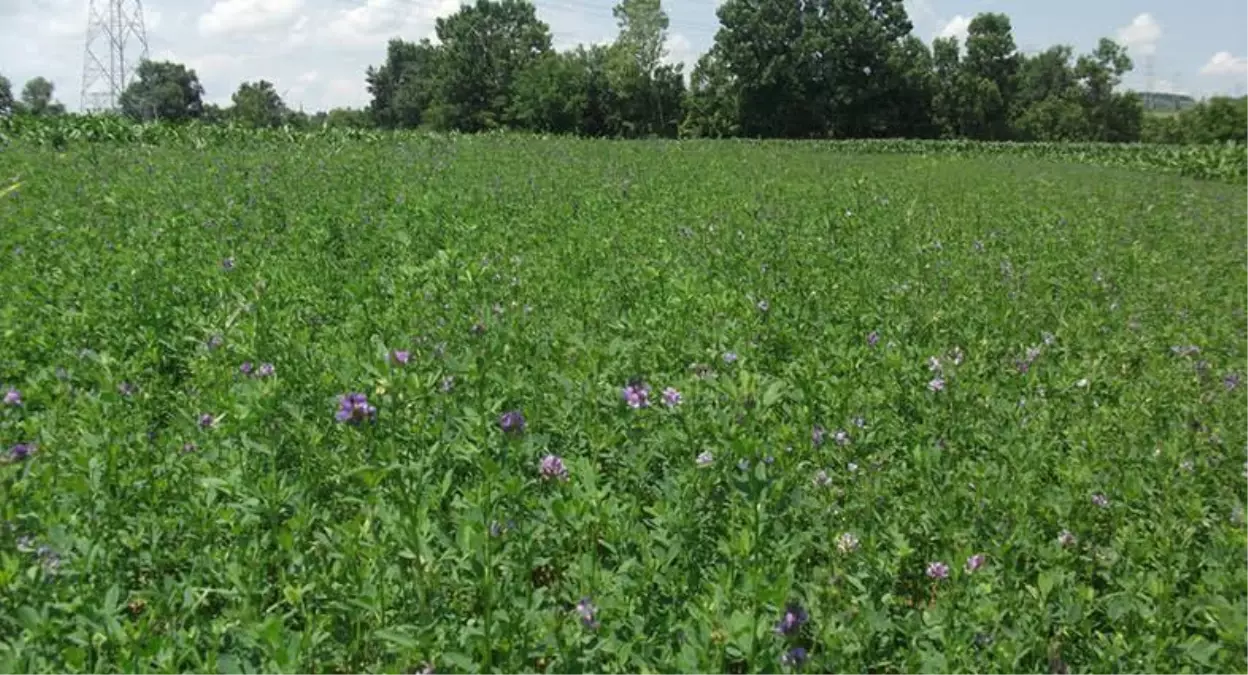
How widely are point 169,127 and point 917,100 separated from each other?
56.2 m

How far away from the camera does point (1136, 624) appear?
2.27 m

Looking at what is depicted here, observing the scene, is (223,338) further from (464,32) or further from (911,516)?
(464,32)

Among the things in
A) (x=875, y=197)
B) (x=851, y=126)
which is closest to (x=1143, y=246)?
(x=875, y=197)

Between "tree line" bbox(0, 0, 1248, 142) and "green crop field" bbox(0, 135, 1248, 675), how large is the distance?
53.3m

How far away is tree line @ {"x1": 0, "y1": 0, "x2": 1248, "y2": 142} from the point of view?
2440 inches

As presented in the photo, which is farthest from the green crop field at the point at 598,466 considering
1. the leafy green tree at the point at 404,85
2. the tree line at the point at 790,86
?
the leafy green tree at the point at 404,85

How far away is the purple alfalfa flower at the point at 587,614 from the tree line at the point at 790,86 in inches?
2225

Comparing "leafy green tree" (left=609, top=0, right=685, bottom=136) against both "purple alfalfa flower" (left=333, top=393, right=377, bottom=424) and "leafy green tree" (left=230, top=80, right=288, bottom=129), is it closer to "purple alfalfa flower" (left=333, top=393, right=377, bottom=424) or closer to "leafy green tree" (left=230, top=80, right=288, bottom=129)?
"leafy green tree" (left=230, top=80, right=288, bottom=129)

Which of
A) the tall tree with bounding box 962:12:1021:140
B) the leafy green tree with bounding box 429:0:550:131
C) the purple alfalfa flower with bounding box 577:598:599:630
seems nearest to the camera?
the purple alfalfa flower with bounding box 577:598:599:630

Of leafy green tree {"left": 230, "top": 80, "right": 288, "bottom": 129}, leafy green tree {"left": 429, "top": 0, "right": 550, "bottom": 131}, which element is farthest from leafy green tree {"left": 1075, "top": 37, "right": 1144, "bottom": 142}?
leafy green tree {"left": 230, "top": 80, "right": 288, "bottom": 129}

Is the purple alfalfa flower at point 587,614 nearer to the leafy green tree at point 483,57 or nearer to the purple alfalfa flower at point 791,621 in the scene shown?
the purple alfalfa flower at point 791,621

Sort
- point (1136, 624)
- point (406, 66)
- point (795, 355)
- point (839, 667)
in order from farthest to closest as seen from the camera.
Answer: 1. point (406, 66)
2. point (795, 355)
3. point (1136, 624)
4. point (839, 667)

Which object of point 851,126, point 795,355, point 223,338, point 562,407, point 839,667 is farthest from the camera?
point 851,126

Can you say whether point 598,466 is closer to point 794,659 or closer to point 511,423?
point 511,423
